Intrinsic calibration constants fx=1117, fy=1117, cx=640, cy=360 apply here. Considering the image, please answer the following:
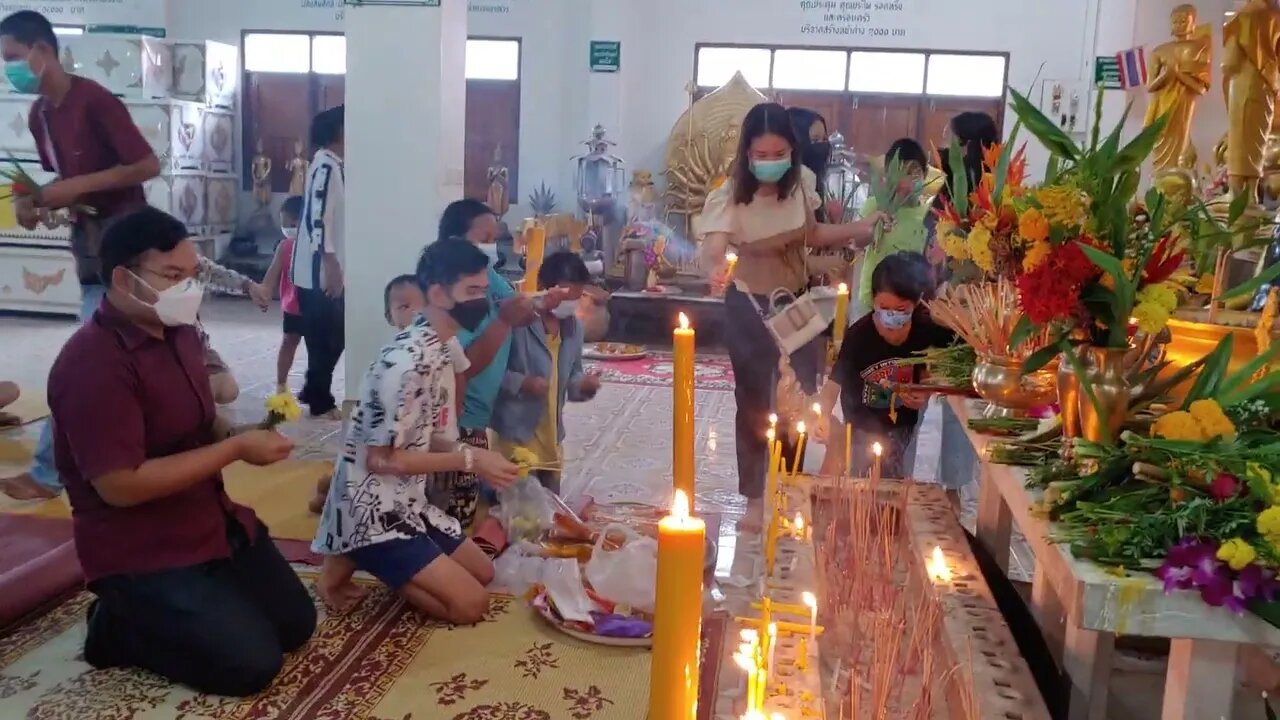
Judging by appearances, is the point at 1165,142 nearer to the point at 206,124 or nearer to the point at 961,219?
the point at 961,219

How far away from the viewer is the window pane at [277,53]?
1038cm

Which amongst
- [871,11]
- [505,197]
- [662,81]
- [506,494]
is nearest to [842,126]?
[871,11]

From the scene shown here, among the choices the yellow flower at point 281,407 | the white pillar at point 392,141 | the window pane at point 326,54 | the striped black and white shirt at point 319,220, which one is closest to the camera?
the yellow flower at point 281,407

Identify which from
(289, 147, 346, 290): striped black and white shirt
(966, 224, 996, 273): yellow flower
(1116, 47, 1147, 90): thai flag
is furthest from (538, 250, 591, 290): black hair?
(1116, 47, 1147, 90): thai flag

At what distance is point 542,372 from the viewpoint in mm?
3861

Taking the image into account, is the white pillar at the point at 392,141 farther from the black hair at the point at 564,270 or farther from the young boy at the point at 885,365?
the young boy at the point at 885,365

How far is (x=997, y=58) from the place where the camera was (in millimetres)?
9547

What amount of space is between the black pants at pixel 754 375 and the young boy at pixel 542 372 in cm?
55

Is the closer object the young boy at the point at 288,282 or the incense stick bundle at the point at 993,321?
the incense stick bundle at the point at 993,321

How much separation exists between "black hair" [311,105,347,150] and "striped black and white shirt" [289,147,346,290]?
53 mm

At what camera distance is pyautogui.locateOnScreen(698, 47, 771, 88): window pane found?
9.84 meters

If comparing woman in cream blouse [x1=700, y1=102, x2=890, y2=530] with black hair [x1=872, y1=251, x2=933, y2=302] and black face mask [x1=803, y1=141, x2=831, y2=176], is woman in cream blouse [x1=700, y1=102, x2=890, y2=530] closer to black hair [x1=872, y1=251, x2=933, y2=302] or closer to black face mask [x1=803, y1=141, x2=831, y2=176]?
black hair [x1=872, y1=251, x2=933, y2=302]

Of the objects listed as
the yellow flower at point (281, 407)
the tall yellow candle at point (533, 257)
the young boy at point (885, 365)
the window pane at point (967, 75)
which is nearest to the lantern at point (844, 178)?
the window pane at point (967, 75)

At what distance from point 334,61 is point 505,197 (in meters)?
2.28
